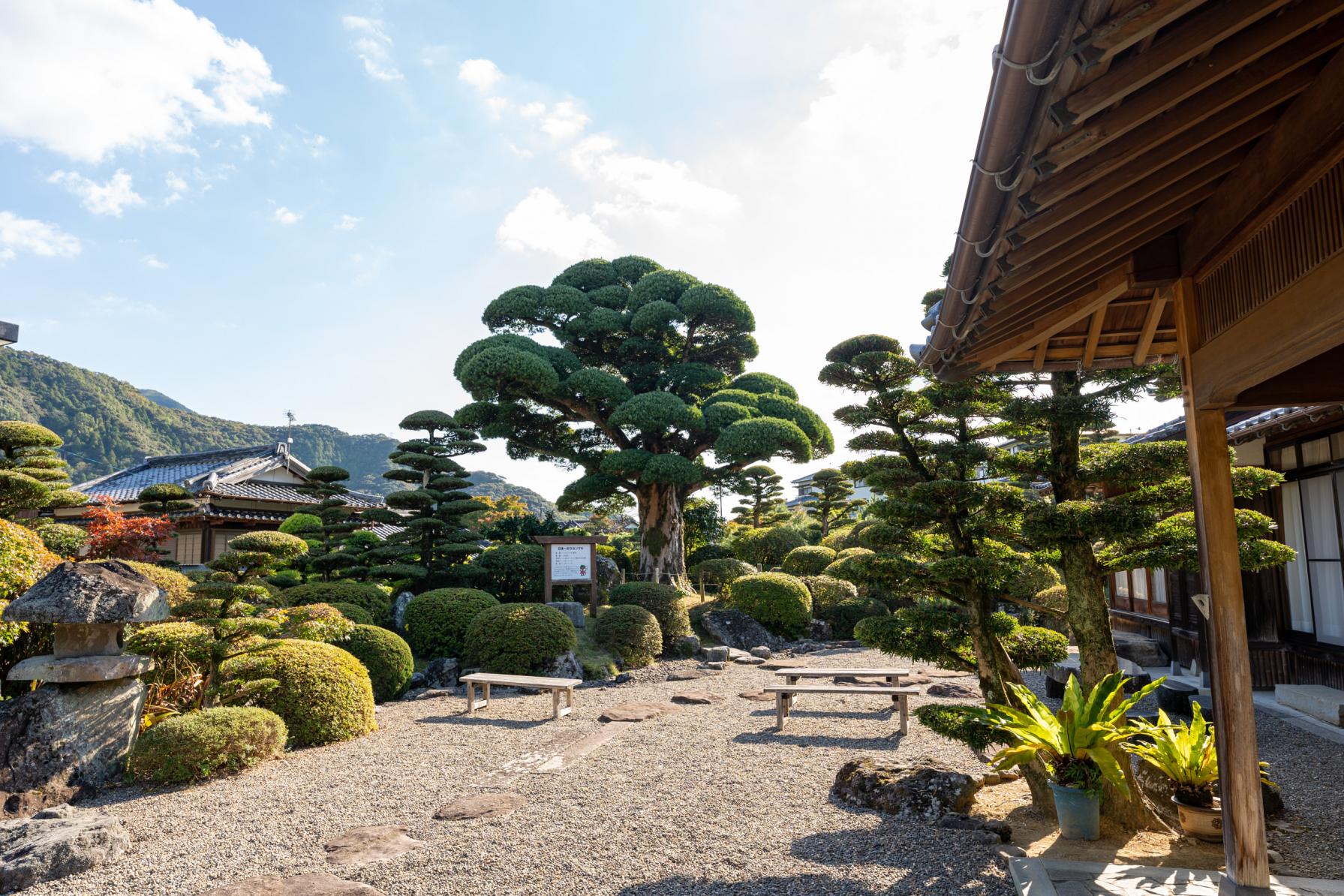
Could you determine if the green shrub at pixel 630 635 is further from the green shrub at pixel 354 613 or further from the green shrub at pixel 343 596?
the green shrub at pixel 354 613

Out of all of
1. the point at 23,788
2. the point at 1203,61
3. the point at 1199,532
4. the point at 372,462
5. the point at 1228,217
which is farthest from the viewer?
the point at 372,462

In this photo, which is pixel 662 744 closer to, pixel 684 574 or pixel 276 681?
pixel 276 681

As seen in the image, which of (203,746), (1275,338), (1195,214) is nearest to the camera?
(1275,338)

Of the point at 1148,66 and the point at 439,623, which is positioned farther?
the point at 439,623

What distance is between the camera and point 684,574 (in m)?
16.9

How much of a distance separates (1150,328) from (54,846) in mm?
6581

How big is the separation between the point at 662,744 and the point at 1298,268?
19.2 feet

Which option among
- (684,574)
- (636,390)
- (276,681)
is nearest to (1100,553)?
(276,681)

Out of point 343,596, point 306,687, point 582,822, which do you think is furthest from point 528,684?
point 343,596

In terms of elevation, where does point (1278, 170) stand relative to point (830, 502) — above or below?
below

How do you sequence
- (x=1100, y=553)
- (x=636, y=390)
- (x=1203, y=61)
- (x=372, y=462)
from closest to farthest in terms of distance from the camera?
(x=1203, y=61) < (x=1100, y=553) < (x=636, y=390) < (x=372, y=462)

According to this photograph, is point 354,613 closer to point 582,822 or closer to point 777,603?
point 582,822

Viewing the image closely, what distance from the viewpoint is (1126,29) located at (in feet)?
5.18

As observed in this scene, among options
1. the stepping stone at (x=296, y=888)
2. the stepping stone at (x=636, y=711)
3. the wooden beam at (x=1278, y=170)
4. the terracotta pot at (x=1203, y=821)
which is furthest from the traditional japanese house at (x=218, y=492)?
the wooden beam at (x=1278, y=170)
